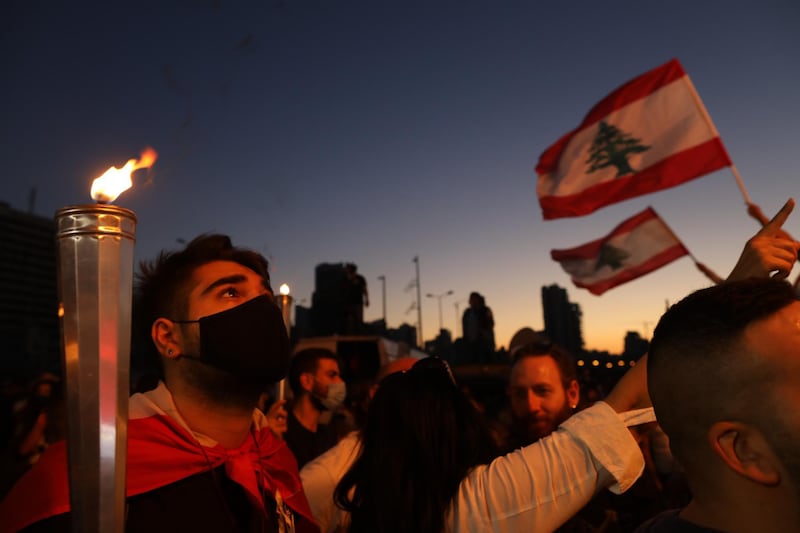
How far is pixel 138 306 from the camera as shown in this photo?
2430 mm

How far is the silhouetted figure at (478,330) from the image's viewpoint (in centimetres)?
1180

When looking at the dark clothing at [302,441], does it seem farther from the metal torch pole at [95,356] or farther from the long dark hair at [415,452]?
the metal torch pole at [95,356]

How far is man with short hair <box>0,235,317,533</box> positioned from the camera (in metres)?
1.88

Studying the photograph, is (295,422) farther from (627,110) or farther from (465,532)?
(627,110)

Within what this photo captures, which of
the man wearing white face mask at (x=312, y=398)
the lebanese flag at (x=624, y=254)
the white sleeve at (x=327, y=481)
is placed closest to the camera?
the white sleeve at (x=327, y=481)

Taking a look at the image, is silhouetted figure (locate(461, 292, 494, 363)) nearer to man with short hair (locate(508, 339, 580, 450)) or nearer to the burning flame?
man with short hair (locate(508, 339, 580, 450))

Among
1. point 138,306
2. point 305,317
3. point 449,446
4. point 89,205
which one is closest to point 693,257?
point 449,446

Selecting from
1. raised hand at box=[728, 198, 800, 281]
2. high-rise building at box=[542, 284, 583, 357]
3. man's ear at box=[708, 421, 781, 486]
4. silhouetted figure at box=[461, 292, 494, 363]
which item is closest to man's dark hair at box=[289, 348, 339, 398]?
raised hand at box=[728, 198, 800, 281]

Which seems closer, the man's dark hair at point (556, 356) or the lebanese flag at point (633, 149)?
the man's dark hair at point (556, 356)

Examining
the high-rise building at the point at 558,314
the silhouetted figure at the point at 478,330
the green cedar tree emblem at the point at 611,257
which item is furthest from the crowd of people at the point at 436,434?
the high-rise building at the point at 558,314

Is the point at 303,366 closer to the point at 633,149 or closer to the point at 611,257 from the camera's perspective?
the point at 633,149

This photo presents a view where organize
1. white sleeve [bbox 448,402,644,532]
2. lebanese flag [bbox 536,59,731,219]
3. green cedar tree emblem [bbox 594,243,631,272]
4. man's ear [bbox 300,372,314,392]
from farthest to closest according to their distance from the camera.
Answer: green cedar tree emblem [bbox 594,243,631,272]
lebanese flag [bbox 536,59,731,219]
man's ear [bbox 300,372,314,392]
white sleeve [bbox 448,402,644,532]

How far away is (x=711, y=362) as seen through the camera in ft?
4.66

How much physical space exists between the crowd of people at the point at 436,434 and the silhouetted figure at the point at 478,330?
29.9ft
